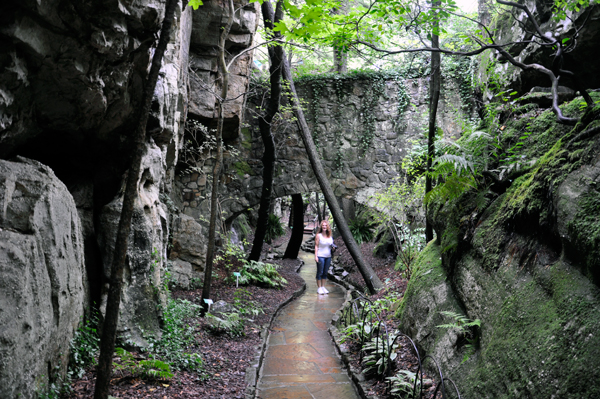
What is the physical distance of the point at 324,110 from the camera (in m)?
12.1

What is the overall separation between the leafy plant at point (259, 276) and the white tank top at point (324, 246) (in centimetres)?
139

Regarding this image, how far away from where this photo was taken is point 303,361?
5.41 meters

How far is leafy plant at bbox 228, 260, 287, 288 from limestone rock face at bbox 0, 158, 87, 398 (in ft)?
18.9

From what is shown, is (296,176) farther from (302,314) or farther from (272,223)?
(272,223)

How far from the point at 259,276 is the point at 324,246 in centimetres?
182

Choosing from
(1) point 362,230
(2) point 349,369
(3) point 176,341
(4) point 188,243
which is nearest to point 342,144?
(1) point 362,230

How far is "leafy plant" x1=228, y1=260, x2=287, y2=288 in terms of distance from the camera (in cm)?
924

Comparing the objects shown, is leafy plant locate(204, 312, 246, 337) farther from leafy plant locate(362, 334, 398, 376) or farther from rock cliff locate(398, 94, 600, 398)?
rock cliff locate(398, 94, 600, 398)

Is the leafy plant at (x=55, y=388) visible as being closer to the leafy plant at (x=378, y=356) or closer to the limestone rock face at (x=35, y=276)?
the limestone rock face at (x=35, y=276)

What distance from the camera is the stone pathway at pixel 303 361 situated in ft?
14.5

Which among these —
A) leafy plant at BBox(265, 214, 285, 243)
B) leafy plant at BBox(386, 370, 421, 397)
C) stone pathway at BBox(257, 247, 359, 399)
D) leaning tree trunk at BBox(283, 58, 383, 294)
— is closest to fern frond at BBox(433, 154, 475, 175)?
leafy plant at BBox(386, 370, 421, 397)

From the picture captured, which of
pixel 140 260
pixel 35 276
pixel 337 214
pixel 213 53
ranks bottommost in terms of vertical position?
pixel 140 260

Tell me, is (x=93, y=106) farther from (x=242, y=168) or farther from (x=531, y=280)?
(x=242, y=168)

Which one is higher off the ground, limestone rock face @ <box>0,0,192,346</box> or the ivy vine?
the ivy vine
